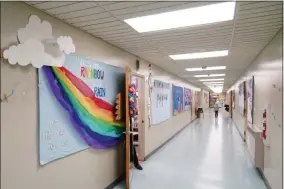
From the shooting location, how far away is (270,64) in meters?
3.27

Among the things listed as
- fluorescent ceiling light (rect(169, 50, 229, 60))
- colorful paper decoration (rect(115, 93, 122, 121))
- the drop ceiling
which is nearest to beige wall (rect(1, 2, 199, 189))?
the drop ceiling

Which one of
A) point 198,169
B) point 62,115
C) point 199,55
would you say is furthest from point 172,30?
point 198,169

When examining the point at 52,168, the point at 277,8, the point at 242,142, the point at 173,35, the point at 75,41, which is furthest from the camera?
the point at 242,142

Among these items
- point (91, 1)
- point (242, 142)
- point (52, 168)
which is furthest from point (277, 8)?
point (242, 142)

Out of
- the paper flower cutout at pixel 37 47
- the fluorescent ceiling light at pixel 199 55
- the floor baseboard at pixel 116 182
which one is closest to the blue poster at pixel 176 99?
the fluorescent ceiling light at pixel 199 55

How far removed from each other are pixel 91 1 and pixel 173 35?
4.54ft

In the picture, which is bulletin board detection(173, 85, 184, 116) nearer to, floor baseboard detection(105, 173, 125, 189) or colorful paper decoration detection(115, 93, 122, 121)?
floor baseboard detection(105, 173, 125, 189)

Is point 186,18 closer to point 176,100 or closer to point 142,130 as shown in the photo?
point 142,130

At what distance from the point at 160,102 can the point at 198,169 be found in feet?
7.65

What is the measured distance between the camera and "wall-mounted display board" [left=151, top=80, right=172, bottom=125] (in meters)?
5.37

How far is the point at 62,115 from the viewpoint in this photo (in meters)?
2.30

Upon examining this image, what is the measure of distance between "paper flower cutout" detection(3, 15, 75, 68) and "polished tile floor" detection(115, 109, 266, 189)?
2424mm

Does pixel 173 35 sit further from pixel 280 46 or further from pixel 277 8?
pixel 280 46

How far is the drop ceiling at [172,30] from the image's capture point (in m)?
1.95
